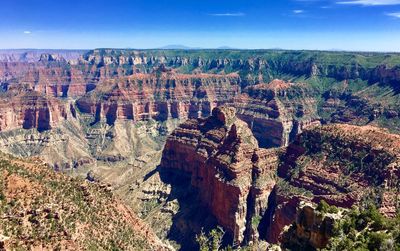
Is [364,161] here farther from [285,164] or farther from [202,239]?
[202,239]

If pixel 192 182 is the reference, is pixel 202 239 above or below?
above

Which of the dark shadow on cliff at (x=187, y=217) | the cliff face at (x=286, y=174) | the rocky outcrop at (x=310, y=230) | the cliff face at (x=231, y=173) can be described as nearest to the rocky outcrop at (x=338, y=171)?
the cliff face at (x=286, y=174)

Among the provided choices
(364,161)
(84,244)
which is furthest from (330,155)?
(84,244)

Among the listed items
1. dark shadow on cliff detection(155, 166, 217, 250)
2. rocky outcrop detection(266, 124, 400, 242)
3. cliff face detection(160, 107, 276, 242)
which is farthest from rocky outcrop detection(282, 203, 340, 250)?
dark shadow on cliff detection(155, 166, 217, 250)

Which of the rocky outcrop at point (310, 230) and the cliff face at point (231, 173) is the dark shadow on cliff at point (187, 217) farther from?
the rocky outcrop at point (310, 230)

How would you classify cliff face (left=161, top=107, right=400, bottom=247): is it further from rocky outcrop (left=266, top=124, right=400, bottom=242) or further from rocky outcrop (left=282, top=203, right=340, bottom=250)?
rocky outcrop (left=282, top=203, right=340, bottom=250)

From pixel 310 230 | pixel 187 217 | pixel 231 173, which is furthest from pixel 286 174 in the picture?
pixel 310 230

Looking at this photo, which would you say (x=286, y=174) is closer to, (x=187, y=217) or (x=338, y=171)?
(x=338, y=171)
